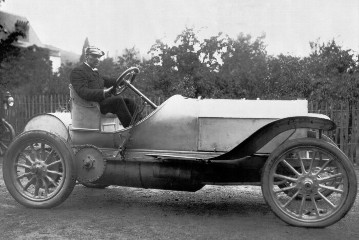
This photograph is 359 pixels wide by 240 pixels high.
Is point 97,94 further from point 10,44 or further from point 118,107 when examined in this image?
point 10,44

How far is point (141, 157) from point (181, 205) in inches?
32.5

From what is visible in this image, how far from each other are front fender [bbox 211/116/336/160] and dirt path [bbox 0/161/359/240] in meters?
0.67

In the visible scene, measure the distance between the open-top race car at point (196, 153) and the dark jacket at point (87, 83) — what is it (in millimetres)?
121

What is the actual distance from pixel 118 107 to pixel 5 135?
6.09 m

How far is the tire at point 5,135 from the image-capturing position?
9.79 metres

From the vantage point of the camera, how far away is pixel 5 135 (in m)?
10.1

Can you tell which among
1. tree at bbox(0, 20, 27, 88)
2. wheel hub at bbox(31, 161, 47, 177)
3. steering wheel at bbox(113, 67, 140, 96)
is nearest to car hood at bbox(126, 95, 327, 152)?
steering wheel at bbox(113, 67, 140, 96)

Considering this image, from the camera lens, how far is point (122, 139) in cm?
474

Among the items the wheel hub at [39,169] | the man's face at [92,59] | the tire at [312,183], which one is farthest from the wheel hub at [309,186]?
the man's face at [92,59]

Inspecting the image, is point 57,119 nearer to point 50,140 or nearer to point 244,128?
point 50,140

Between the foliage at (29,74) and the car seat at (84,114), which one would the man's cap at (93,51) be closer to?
the car seat at (84,114)

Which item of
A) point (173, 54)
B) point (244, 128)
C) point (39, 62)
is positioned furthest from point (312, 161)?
point (39, 62)

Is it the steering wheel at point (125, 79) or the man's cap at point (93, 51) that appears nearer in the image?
the steering wheel at point (125, 79)

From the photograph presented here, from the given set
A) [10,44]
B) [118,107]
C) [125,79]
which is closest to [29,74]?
[10,44]
